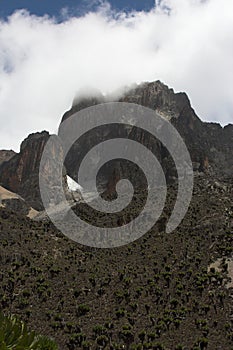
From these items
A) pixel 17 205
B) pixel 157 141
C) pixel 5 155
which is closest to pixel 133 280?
pixel 157 141

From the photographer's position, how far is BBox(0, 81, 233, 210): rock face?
119312 millimetres

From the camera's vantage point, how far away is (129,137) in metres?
138

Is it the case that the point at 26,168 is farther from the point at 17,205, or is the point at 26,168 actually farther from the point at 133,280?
the point at 133,280

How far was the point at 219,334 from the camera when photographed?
33.1m

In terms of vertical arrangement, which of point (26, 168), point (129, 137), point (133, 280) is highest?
point (129, 137)

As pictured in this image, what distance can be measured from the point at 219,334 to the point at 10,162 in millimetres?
132656

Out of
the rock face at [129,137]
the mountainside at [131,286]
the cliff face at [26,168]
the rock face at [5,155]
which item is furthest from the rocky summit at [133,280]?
the rock face at [5,155]

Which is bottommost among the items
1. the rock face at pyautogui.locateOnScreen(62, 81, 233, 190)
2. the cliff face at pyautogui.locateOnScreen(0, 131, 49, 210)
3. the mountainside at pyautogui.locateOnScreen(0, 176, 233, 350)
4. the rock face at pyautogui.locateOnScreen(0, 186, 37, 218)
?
the mountainside at pyautogui.locateOnScreen(0, 176, 233, 350)

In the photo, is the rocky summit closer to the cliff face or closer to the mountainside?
the mountainside

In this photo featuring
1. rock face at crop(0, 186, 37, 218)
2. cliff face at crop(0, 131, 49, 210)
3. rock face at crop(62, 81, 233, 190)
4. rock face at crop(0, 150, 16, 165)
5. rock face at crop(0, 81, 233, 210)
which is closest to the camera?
rock face at crop(0, 186, 37, 218)

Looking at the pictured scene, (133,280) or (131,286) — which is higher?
(133,280)

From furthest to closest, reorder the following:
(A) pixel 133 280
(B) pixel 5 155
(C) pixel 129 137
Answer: (B) pixel 5 155 < (C) pixel 129 137 < (A) pixel 133 280

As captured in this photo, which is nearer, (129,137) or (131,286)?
(131,286)

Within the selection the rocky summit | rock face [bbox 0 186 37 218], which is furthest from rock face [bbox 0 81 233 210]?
the rocky summit
